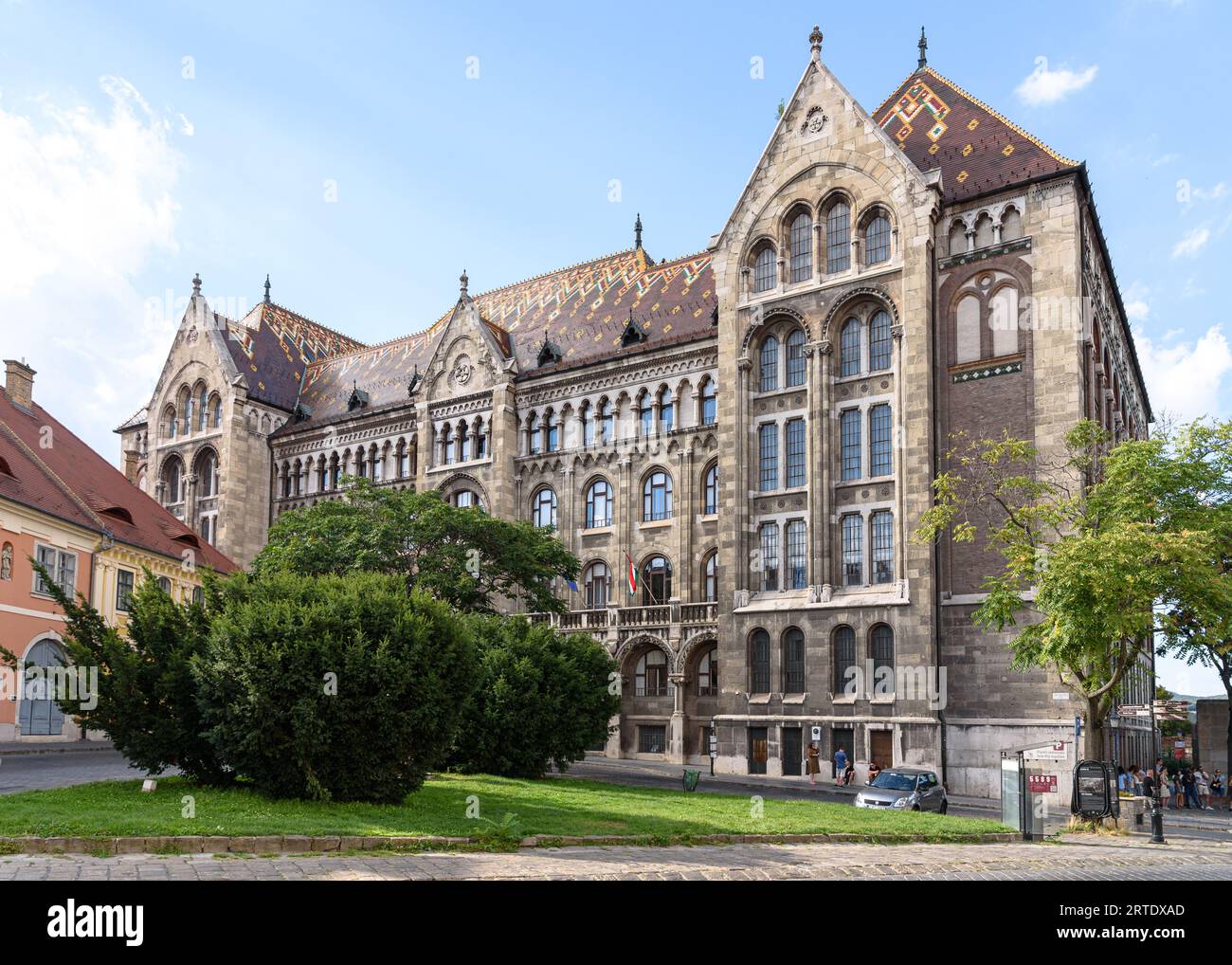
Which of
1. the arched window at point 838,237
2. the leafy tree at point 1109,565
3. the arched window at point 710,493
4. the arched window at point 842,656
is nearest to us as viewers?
the leafy tree at point 1109,565

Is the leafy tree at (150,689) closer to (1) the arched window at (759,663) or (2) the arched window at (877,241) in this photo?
(1) the arched window at (759,663)

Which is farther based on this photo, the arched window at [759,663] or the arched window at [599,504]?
the arched window at [599,504]

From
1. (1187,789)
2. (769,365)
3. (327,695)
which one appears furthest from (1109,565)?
(1187,789)

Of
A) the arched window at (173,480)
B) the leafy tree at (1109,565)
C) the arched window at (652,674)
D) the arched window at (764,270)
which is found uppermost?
the arched window at (764,270)

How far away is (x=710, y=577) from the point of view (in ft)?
168

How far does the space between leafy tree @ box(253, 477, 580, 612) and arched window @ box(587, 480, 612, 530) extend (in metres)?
7.64

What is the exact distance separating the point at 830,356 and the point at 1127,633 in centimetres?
1936

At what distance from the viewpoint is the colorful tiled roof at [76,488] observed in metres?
42.4

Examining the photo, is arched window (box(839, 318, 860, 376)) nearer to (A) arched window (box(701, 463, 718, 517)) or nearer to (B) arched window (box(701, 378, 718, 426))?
(B) arched window (box(701, 378, 718, 426))

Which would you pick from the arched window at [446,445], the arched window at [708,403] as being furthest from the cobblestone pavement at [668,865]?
the arched window at [446,445]

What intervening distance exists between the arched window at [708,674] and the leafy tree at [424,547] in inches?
279

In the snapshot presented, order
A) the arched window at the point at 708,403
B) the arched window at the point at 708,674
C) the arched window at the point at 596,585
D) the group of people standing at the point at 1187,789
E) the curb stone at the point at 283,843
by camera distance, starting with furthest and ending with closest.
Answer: the arched window at the point at 596,585 < the arched window at the point at 708,403 < the arched window at the point at 708,674 < the group of people standing at the point at 1187,789 < the curb stone at the point at 283,843

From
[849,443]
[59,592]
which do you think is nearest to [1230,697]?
[849,443]
